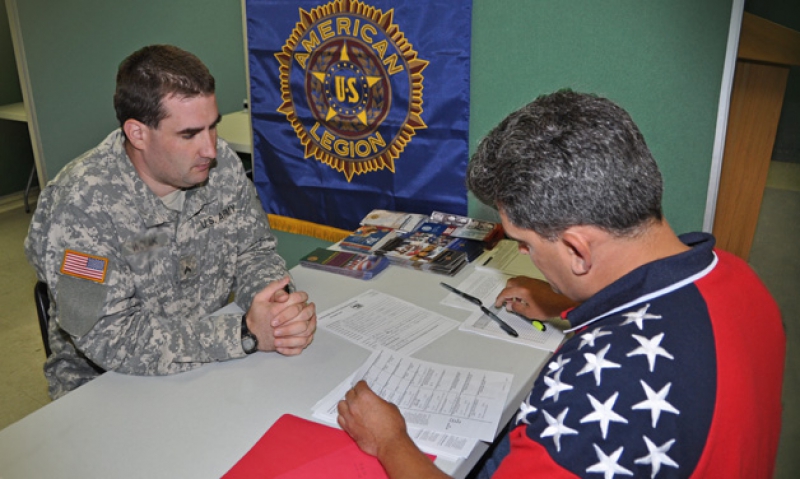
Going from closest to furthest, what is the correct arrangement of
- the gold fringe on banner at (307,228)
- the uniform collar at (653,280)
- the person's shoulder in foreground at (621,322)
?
the person's shoulder in foreground at (621,322), the uniform collar at (653,280), the gold fringe on banner at (307,228)

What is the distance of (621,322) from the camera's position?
89 centimetres

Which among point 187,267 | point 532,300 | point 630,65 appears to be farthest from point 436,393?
point 630,65

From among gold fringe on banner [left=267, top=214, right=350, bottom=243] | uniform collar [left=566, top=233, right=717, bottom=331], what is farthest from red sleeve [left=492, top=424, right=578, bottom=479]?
gold fringe on banner [left=267, top=214, right=350, bottom=243]

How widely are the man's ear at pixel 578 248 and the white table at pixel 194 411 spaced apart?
0.41m

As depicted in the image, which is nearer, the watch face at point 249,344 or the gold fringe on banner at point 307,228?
the watch face at point 249,344

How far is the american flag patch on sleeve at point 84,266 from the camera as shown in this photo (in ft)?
4.56

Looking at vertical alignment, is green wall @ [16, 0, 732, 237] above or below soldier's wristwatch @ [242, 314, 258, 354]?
above

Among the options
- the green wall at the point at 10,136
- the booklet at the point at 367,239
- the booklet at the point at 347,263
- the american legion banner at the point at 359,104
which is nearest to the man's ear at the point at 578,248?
the booklet at the point at 347,263

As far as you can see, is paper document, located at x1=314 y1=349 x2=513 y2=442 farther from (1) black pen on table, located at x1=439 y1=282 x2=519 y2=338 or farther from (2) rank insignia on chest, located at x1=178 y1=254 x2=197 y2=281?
(2) rank insignia on chest, located at x1=178 y1=254 x2=197 y2=281

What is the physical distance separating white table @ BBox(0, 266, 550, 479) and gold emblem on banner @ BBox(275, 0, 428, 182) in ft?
3.33

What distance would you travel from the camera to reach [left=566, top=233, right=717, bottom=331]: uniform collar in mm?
907

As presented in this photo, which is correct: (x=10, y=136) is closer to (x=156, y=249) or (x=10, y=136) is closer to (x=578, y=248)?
(x=156, y=249)

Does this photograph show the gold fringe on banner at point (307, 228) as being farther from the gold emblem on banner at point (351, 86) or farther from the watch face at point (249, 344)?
the watch face at point (249, 344)

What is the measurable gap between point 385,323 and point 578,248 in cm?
72
